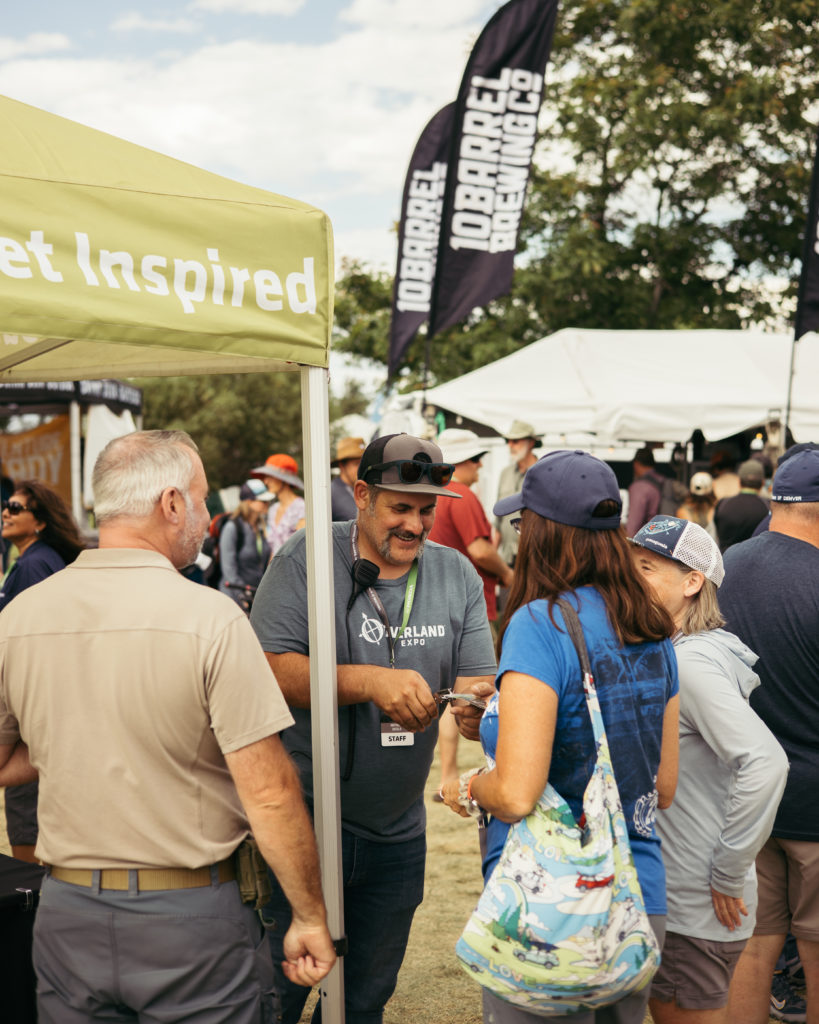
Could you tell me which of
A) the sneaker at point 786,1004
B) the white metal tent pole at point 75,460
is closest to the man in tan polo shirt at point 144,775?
the sneaker at point 786,1004

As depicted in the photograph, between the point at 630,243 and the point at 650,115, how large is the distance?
284cm

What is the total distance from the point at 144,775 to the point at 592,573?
100cm

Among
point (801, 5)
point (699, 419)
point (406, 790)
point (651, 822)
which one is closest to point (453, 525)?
point (406, 790)

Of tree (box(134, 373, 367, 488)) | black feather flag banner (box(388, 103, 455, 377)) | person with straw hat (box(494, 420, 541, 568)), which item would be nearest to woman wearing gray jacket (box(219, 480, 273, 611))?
person with straw hat (box(494, 420, 541, 568))

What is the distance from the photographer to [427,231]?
38.0 ft

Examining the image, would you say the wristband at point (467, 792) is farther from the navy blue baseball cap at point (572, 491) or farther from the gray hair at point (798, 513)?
the gray hair at point (798, 513)

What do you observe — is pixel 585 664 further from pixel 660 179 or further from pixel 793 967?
pixel 660 179

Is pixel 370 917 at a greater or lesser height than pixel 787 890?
greater

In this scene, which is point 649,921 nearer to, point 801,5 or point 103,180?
point 103,180

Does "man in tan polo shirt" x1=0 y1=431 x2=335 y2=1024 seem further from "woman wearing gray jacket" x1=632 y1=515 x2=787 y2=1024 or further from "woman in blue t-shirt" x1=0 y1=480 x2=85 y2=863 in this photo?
"woman in blue t-shirt" x1=0 y1=480 x2=85 y2=863

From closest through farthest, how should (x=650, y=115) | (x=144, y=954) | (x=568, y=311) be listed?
(x=144, y=954)
(x=650, y=115)
(x=568, y=311)

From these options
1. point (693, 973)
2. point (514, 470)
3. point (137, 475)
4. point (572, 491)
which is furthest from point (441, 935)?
→ point (514, 470)

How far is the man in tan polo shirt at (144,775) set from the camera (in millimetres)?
2004

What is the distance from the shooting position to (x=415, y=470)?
2.79 metres
